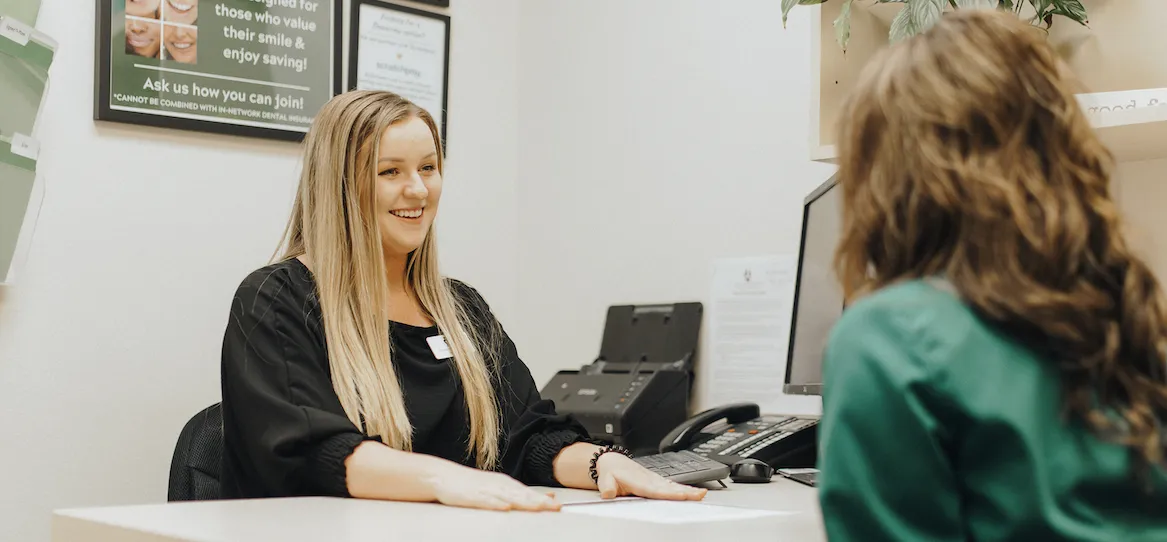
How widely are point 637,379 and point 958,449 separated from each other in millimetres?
1701

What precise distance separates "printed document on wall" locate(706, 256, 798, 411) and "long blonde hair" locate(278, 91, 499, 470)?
643 millimetres

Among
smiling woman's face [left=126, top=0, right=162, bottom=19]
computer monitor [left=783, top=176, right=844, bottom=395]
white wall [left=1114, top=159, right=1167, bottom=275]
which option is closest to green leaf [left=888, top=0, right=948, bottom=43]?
computer monitor [left=783, top=176, right=844, bottom=395]

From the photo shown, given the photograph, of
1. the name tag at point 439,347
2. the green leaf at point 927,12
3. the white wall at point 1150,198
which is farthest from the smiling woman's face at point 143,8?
the white wall at point 1150,198

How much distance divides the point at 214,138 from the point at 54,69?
1.19ft

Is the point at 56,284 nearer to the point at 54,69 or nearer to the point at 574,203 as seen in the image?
the point at 54,69

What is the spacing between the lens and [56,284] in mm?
2291

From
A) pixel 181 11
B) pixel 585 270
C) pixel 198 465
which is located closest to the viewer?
pixel 198 465

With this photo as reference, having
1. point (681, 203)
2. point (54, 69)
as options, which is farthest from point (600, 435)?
point (54, 69)

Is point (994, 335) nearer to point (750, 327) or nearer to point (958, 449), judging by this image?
point (958, 449)

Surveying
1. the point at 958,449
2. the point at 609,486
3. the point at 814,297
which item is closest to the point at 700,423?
the point at 814,297

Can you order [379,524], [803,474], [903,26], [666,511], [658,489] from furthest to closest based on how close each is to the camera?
[803,474]
[903,26]
[658,489]
[666,511]
[379,524]

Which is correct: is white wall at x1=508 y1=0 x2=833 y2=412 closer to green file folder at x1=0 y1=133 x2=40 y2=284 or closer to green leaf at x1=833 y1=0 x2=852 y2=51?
green leaf at x1=833 y1=0 x2=852 y2=51

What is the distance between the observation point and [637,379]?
237 cm

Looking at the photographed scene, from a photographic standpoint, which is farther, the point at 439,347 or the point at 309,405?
the point at 439,347
